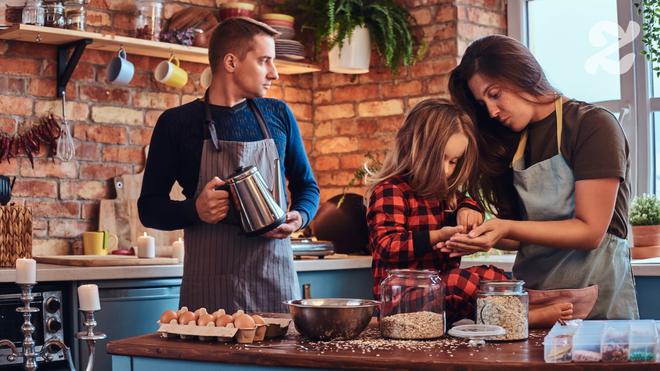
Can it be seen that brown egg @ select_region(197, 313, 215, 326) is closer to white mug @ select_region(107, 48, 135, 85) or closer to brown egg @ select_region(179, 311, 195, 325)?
brown egg @ select_region(179, 311, 195, 325)

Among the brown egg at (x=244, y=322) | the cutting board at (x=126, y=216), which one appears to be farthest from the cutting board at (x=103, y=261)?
the brown egg at (x=244, y=322)

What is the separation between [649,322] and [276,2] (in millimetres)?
3375

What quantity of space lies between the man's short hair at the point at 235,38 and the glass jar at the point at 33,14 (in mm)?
1042

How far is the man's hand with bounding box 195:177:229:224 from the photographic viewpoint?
2670 mm

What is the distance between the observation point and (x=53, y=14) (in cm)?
386

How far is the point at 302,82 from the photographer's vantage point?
4957 millimetres

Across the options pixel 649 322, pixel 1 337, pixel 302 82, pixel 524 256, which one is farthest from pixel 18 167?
pixel 649 322

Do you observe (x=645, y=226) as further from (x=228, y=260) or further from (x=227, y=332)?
(x=227, y=332)

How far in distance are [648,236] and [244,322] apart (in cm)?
237

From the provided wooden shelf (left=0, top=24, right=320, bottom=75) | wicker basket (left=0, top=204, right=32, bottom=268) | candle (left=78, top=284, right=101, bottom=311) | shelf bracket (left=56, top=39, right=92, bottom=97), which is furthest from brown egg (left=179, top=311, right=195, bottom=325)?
shelf bracket (left=56, top=39, right=92, bottom=97)

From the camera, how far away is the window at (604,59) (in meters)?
4.26

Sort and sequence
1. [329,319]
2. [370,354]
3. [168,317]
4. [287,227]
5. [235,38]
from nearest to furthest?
[370,354] < [329,319] < [168,317] < [287,227] < [235,38]

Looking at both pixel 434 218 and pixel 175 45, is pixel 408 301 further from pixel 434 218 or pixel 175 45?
pixel 175 45

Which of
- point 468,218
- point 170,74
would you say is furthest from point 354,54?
point 468,218
